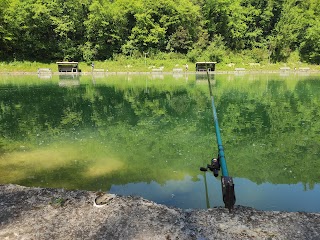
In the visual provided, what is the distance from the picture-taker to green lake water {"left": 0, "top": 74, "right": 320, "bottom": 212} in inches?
273

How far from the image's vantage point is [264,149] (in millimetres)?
9820

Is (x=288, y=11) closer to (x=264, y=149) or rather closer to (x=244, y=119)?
(x=244, y=119)

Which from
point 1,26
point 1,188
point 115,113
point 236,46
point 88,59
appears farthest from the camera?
point 236,46

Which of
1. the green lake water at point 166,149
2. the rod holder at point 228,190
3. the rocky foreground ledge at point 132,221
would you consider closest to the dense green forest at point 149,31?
the green lake water at point 166,149

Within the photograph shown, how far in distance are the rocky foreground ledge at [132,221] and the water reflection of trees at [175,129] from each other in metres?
1.97

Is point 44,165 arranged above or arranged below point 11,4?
below

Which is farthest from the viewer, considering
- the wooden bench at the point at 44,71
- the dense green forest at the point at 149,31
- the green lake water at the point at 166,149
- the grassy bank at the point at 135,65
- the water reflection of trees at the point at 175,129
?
the dense green forest at the point at 149,31

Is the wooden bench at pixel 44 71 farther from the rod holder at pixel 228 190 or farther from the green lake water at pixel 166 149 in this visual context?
the rod holder at pixel 228 190

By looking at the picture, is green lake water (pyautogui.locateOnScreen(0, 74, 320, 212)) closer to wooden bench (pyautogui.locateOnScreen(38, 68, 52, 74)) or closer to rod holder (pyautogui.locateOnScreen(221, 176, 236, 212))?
rod holder (pyautogui.locateOnScreen(221, 176, 236, 212))

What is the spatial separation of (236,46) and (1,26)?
3658 cm

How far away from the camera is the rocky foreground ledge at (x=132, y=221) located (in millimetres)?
4305

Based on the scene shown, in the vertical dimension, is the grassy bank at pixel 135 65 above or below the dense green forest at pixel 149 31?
below

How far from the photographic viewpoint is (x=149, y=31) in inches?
1927

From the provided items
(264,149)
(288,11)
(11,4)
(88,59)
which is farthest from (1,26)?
(288,11)
